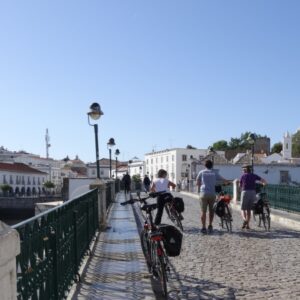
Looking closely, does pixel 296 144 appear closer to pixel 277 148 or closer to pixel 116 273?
pixel 277 148

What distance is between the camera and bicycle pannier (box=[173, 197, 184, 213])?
13.0 metres

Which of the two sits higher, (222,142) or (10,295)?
(222,142)

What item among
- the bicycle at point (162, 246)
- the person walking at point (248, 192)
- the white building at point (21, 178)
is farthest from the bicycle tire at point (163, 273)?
the white building at point (21, 178)

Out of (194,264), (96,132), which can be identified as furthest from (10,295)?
(96,132)

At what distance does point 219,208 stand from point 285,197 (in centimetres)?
751

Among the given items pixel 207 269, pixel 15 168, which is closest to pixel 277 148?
pixel 15 168

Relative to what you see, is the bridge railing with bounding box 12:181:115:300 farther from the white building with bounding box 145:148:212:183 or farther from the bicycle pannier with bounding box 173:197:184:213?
the white building with bounding box 145:148:212:183

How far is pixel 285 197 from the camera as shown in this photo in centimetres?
2025

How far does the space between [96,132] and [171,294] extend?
1014cm

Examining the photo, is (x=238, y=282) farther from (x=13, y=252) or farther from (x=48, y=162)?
(x=48, y=162)

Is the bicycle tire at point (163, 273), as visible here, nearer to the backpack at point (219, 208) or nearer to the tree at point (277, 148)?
the backpack at point (219, 208)

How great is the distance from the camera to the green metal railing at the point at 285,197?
18.8m

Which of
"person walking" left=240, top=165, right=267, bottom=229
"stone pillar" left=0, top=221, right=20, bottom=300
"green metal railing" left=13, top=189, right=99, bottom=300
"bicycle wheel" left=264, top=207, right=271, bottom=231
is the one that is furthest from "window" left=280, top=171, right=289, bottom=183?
"stone pillar" left=0, top=221, right=20, bottom=300

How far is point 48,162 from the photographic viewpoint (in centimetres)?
14712
